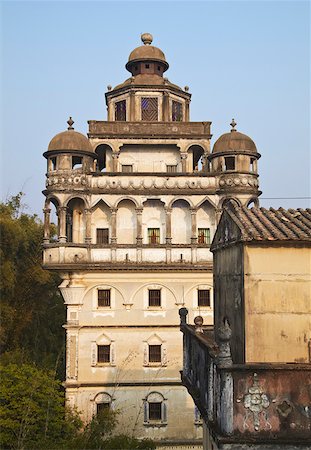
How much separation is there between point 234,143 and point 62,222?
10.6 meters

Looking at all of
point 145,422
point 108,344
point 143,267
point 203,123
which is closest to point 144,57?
point 203,123

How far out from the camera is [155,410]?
28.4 m

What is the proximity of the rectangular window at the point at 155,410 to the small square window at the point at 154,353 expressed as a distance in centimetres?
225

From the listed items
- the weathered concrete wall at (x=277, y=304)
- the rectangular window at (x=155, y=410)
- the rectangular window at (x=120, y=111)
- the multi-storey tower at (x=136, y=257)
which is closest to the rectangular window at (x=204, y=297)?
Answer: the multi-storey tower at (x=136, y=257)

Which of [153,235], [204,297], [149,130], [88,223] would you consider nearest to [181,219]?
[153,235]

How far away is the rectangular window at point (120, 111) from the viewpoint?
34281 mm

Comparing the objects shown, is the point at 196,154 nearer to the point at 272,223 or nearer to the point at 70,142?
the point at 70,142

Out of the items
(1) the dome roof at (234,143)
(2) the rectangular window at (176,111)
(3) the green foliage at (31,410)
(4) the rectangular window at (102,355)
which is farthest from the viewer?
(2) the rectangular window at (176,111)

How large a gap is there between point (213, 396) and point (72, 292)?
19.2 meters

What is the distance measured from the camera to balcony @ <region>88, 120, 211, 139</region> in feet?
104

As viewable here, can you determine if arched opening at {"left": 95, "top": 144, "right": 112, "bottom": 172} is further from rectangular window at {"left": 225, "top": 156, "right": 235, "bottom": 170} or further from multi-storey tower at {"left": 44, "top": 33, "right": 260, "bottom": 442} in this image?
rectangular window at {"left": 225, "top": 156, "right": 235, "bottom": 170}

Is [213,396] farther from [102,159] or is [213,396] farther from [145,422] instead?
[102,159]

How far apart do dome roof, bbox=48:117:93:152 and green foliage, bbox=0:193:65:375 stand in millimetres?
7728

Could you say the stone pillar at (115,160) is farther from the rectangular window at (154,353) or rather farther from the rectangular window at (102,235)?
the rectangular window at (154,353)
